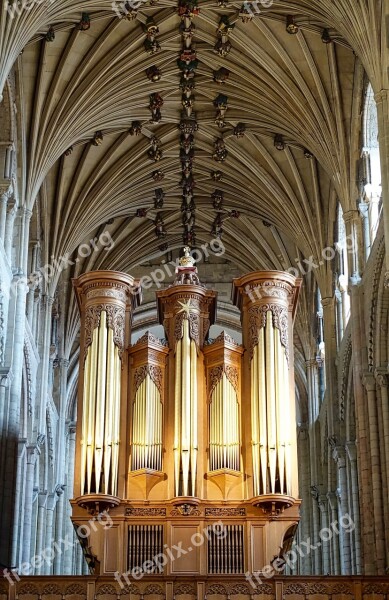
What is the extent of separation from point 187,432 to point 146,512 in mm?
1734

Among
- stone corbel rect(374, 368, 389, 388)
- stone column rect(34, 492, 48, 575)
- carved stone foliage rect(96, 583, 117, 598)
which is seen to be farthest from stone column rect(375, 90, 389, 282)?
stone column rect(34, 492, 48, 575)

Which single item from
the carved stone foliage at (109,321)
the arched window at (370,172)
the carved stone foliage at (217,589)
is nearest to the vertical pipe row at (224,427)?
the carved stone foliage at (109,321)

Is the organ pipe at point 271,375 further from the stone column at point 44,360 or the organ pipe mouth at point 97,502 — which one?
the stone column at point 44,360

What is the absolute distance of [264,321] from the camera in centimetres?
2431

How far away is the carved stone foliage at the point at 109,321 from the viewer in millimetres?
24234

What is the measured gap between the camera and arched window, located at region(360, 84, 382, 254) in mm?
28484

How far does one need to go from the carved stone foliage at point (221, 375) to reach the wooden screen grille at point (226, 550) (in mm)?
2898

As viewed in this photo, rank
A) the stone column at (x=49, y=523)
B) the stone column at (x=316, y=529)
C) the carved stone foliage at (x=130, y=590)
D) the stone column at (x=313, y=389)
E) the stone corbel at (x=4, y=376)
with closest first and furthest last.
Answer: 1. the carved stone foliage at (x=130, y=590)
2. the stone corbel at (x=4, y=376)
3. the stone column at (x=316, y=529)
4. the stone column at (x=49, y=523)
5. the stone column at (x=313, y=389)

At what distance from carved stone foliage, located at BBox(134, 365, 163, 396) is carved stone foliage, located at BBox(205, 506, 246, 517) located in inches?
106

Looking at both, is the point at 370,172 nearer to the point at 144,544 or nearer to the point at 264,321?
the point at 264,321

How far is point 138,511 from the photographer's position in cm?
2241

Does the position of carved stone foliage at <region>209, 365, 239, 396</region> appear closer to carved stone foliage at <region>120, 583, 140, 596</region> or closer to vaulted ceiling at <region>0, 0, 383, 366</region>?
carved stone foliage at <region>120, 583, 140, 596</region>

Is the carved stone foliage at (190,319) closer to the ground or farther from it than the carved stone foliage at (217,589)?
farther from it

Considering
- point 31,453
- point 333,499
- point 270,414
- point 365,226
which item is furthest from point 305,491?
point 270,414
